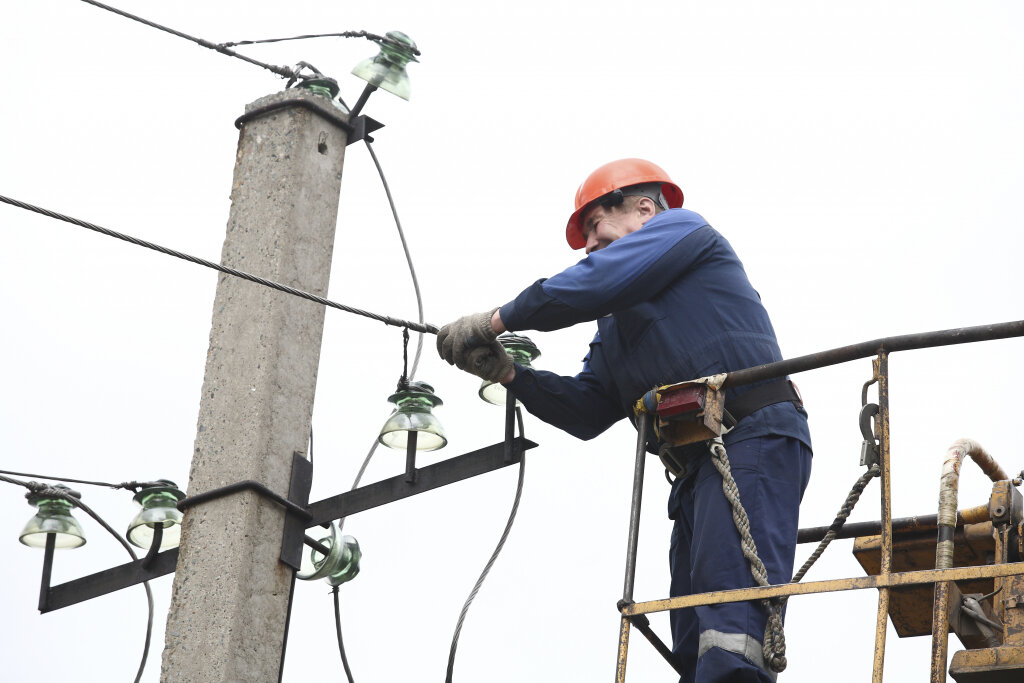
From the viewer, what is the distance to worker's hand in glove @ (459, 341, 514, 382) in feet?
18.1

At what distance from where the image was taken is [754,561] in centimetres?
435

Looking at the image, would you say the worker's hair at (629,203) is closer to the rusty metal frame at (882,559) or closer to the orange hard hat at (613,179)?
the orange hard hat at (613,179)

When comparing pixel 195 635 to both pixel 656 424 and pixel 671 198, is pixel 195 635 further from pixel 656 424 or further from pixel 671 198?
pixel 671 198

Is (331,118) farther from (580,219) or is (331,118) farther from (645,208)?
(645,208)

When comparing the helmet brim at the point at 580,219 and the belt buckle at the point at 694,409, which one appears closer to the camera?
the belt buckle at the point at 694,409

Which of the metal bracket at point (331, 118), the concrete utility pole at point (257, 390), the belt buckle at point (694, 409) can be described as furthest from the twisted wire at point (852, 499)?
the metal bracket at point (331, 118)

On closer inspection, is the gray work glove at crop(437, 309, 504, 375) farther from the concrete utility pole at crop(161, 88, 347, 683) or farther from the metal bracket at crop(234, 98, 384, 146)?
the metal bracket at crop(234, 98, 384, 146)

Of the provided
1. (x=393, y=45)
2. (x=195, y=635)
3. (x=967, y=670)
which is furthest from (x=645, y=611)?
(x=393, y=45)

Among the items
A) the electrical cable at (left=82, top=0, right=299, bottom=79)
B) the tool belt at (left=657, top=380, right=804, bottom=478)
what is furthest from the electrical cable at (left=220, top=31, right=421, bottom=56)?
the tool belt at (left=657, top=380, right=804, bottom=478)

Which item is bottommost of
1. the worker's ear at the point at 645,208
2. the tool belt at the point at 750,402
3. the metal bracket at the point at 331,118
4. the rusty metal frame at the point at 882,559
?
the rusty metal frame at the point at 882,559

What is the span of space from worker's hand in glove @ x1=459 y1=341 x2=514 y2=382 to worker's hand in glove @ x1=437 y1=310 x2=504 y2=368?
2 cm

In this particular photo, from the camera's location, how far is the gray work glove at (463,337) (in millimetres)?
5355

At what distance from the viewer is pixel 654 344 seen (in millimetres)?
5020

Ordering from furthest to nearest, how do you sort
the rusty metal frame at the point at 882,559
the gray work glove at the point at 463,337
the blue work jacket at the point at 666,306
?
the gray work glove at the point at 463,337 → the blue work jacket at the point at 666,306 → the rusty metal frame at the point at 882,559
